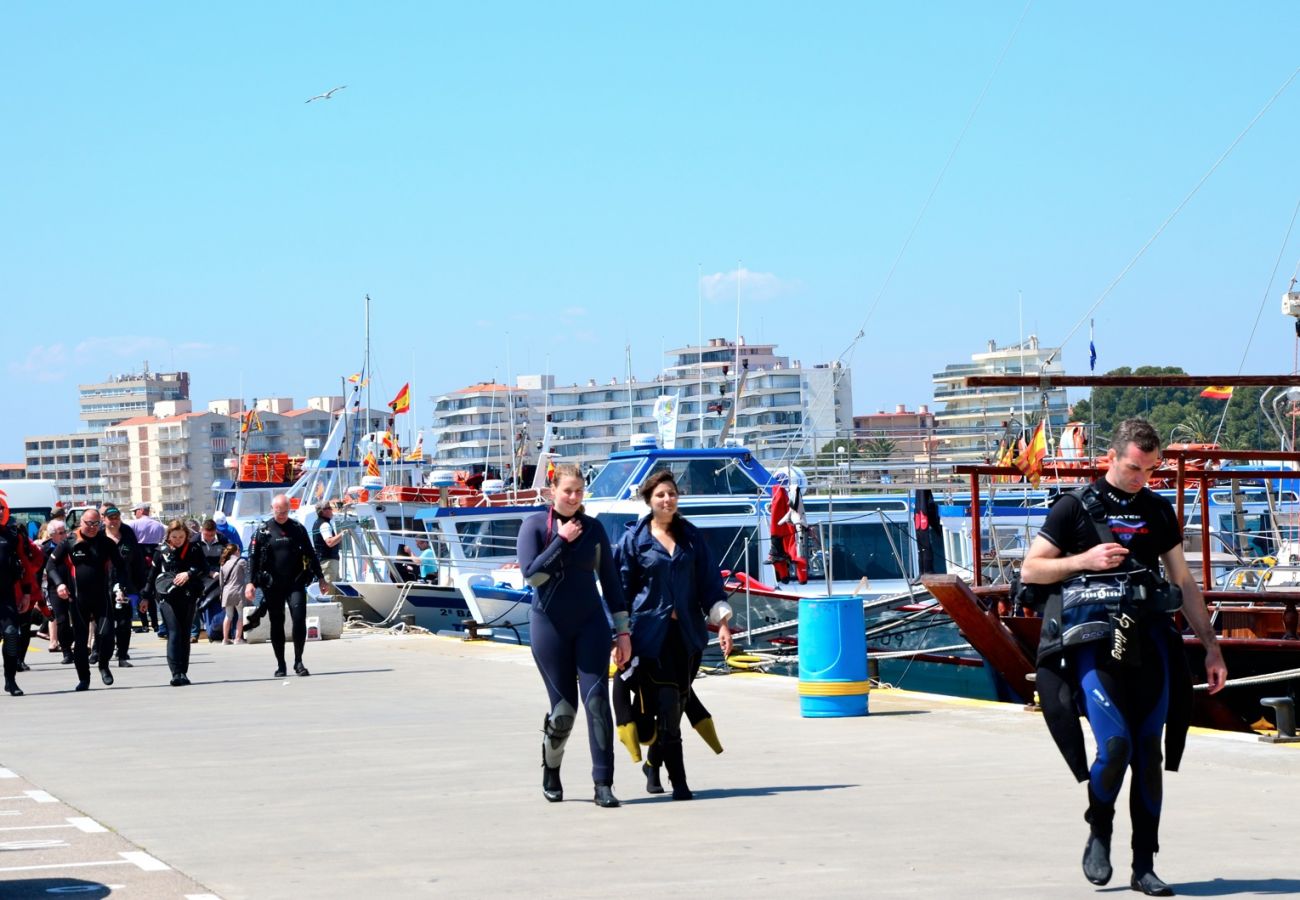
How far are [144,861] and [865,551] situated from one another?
76.8 ft

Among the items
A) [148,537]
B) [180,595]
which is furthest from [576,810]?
[148,537]

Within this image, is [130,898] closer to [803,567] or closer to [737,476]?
[803,567]

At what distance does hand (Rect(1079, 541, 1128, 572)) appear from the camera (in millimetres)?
7316

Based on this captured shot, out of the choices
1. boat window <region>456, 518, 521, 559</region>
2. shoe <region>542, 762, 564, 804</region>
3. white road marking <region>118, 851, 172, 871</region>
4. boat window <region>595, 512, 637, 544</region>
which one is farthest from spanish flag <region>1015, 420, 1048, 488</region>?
boat window <region>456, 518, 521, 559</region>

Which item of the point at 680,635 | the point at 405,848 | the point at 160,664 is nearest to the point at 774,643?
the point at 160,664

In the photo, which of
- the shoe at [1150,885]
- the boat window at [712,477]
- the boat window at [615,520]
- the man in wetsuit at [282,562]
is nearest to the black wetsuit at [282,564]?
the man in wetsuit at [282,562]

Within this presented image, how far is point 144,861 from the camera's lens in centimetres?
838

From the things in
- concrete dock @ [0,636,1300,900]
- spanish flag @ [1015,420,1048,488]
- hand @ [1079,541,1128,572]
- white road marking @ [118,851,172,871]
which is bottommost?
concrete dock @ [0,636,1300,900]

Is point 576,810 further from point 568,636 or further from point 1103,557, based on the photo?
point 1103,557

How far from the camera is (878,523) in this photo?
31.1 metres

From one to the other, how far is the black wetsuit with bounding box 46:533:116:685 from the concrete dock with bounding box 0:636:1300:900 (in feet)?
8.93

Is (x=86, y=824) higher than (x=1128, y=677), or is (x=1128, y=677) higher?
(x=1128, y=677)

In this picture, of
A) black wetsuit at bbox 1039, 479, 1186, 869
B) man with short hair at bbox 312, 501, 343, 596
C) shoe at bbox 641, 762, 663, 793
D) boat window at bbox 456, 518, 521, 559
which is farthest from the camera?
boat window at bbox 456, 518, 521, 559

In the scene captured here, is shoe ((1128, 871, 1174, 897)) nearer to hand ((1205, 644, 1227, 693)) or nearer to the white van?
hand ((1205, 644, 1227, 693))
